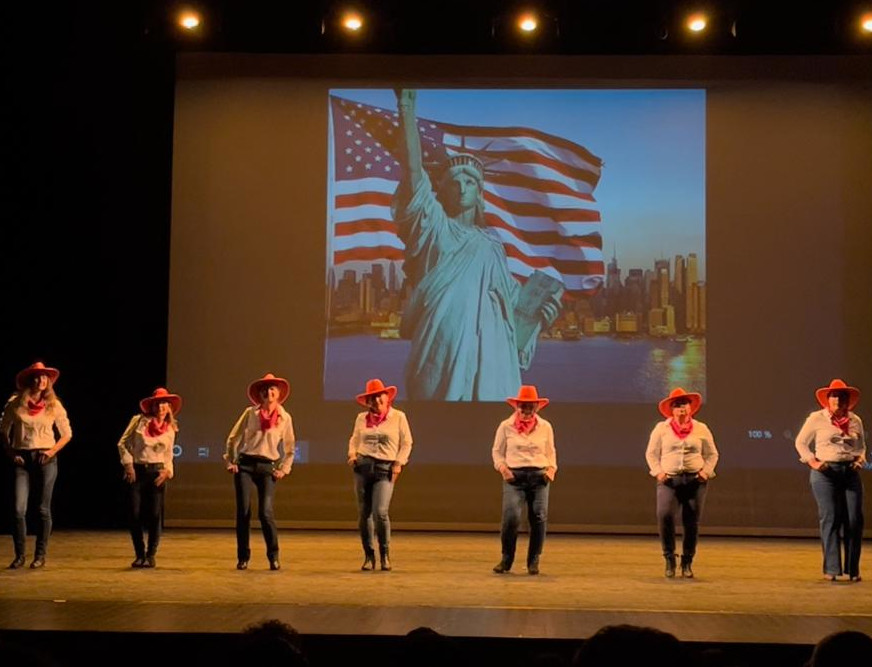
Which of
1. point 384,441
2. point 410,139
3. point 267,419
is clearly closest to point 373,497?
point 384,441

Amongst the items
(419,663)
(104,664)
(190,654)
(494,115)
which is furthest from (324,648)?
(494,115)

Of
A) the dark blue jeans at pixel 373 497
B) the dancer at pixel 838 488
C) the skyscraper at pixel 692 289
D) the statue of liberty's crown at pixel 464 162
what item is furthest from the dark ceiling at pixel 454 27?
the dark blue jeans at pixel 373 497

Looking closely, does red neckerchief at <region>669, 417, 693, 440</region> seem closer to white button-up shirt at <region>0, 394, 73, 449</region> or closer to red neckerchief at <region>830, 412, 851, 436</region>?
red neckerchief at <region>830, 412, 851, 436</region>

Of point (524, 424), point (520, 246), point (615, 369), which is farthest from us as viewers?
point (520, 246)

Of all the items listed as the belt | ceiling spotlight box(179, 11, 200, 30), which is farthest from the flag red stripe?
the belt

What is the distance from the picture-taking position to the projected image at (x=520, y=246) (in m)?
11.6

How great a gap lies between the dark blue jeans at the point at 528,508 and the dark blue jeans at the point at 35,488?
10.9 ft

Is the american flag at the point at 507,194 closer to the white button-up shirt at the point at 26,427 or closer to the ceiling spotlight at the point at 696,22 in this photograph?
the ceiling spotlight at the point at 696,22

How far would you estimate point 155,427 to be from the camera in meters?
9.10

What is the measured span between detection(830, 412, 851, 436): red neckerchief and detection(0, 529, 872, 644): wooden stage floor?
1.09 m

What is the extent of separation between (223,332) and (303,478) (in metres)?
1.67

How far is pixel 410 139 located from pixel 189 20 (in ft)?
7.85

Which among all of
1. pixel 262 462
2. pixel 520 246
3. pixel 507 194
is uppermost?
pixel 507 194

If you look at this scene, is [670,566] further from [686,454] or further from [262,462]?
[262,462]
